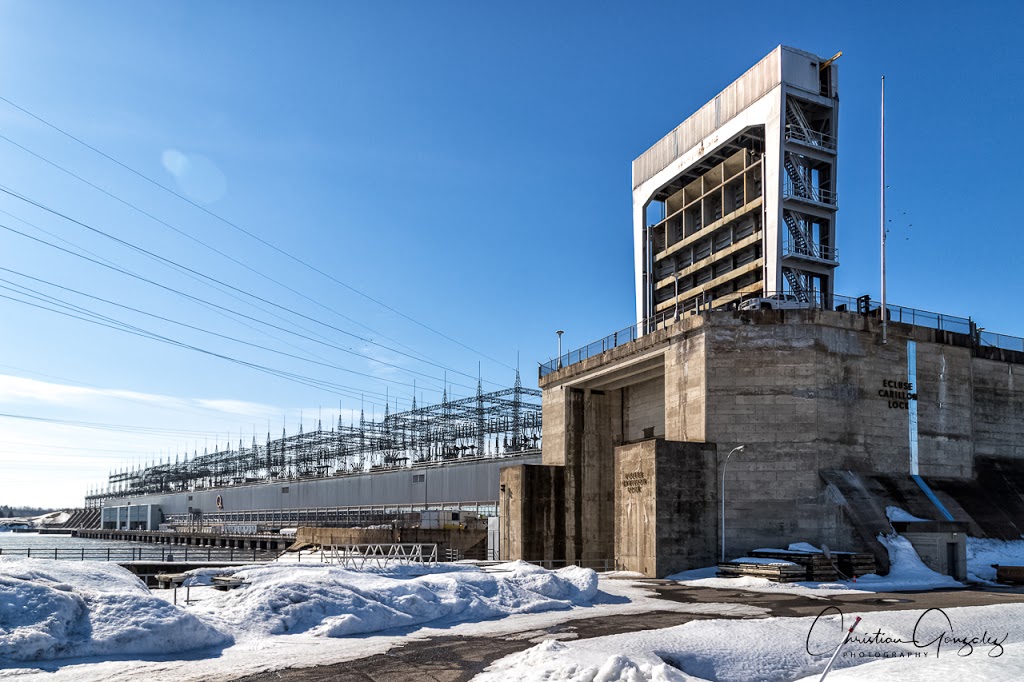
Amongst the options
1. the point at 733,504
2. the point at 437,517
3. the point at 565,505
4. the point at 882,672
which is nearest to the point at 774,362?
the point at 733,504

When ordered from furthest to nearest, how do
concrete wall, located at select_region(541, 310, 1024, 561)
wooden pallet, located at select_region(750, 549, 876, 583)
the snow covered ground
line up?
concrete wall, located at select_region(541, 310, 1024, 561)
wooden pallet, located at select_region(750, 549, 876, 583)
the snow covered ground

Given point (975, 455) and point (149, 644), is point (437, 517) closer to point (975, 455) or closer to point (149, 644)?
point (975, 455)

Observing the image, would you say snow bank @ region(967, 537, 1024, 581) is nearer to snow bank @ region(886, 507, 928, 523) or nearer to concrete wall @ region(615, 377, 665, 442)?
snow bank @ region(886, 507, 928, 523)

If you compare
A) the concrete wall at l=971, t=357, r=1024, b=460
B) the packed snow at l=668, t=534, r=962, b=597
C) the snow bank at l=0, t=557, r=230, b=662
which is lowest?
the packed snow at l=668, t=534, r=962, b=597

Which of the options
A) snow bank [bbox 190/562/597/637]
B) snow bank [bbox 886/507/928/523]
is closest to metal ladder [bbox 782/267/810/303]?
snow bank [bbox 886/507/928/523]

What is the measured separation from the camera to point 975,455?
50.5 m

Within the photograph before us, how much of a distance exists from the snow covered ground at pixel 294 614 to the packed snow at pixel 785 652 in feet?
14.3

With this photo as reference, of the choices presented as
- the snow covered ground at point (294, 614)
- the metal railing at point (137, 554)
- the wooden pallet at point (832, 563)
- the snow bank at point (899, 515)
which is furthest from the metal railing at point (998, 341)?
the metal railing at point (137, 554)

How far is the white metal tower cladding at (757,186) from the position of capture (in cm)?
5928

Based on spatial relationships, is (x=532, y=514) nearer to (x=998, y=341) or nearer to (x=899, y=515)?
(x=899, y=515)

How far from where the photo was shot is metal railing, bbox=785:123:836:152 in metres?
60.6

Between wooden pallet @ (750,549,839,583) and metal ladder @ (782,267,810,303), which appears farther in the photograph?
metal ladder @ (782,267,810,303)

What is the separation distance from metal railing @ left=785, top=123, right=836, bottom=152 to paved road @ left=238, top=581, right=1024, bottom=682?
36406 mm

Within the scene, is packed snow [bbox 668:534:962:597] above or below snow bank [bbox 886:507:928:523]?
below
